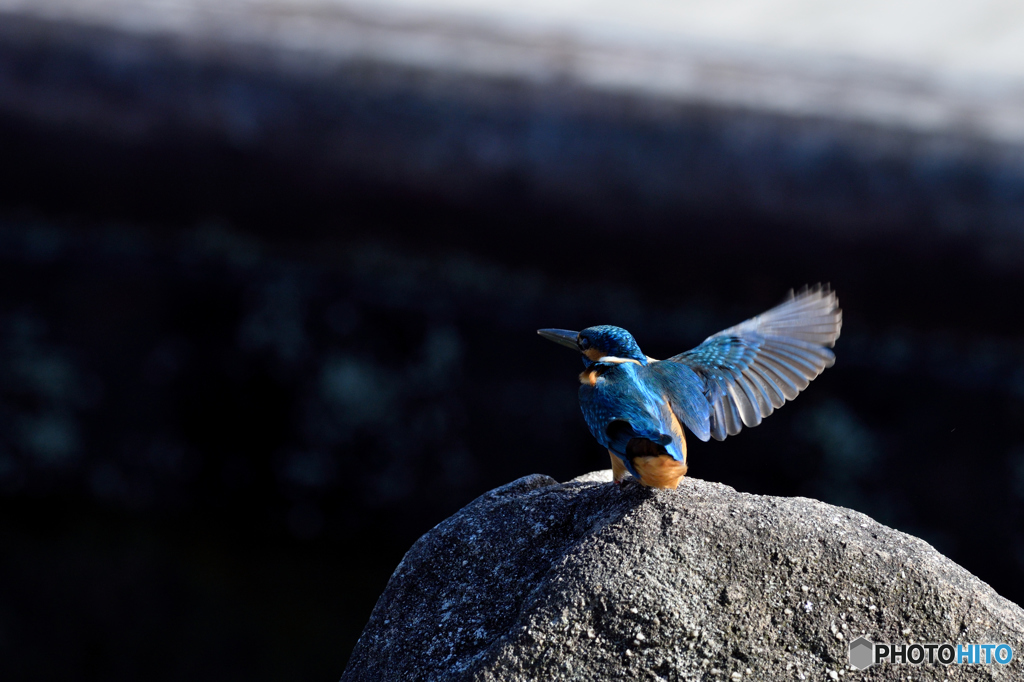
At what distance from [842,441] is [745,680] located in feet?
4.35

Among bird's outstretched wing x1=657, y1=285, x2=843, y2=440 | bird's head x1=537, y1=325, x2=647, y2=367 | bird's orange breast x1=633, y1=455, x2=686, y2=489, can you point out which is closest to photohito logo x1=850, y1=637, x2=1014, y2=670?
Answer: bird's orange breast x1=633, y1=455, x2=686, y2=489

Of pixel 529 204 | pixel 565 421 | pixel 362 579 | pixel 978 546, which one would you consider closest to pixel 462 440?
pixel 565 421

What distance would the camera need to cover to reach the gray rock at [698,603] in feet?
6.12

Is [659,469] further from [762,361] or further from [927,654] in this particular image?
[927,654]

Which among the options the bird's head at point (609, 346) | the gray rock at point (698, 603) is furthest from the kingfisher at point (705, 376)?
the gray rock at point (698, 603)

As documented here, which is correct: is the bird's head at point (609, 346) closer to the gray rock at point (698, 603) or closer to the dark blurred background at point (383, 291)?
the gray rock at point (698, 603)

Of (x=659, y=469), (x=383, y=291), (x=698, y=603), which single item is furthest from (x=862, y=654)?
(x=383, y=291)

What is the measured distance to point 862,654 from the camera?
1.87 metres

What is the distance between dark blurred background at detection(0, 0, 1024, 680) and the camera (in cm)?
292

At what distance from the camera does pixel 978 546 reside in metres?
2.91

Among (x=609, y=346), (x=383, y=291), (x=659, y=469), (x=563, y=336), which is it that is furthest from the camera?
(x=383, y=291)

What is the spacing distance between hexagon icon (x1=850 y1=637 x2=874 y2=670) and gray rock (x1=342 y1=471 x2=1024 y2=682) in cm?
1

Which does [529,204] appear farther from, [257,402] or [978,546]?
[978,546]

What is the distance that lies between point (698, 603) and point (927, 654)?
1.67 feet
